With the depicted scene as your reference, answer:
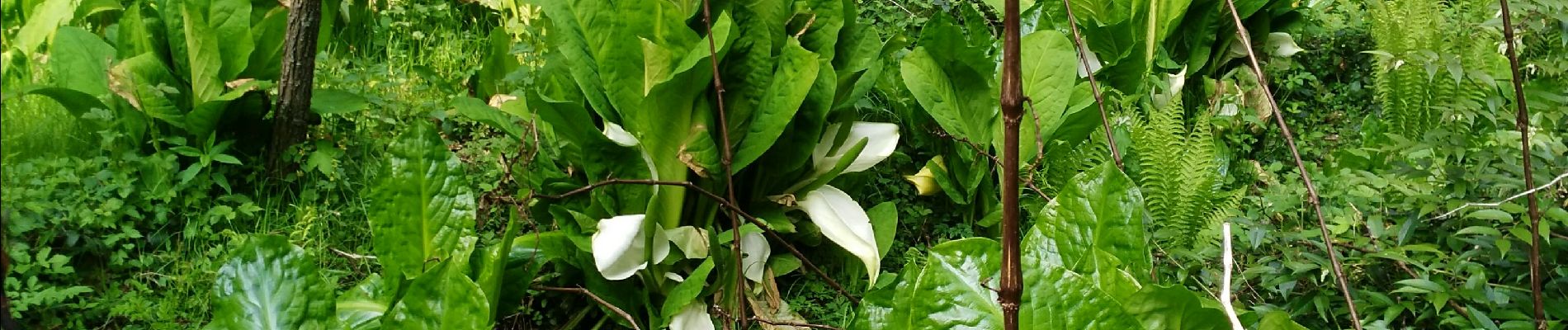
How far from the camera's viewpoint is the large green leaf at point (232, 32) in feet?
9.21

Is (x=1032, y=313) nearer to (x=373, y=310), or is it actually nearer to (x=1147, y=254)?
(x=1147, y=254)

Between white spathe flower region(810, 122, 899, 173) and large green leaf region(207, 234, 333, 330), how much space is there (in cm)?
109

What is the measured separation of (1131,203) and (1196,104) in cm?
221

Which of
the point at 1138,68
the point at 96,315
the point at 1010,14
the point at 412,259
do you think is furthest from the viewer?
the point at 1138,68

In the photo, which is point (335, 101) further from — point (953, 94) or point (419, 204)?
point (953, 94)

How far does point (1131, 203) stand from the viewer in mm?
1688

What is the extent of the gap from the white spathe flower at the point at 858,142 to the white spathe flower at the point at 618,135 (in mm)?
412

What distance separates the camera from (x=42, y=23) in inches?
121

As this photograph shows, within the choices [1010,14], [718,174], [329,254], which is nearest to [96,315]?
[329,254]

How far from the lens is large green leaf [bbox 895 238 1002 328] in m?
1.49

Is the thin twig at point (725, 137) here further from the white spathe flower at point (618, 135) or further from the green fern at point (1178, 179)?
the green fern at point (1178, 179)

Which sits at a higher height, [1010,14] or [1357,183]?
[1010,14]

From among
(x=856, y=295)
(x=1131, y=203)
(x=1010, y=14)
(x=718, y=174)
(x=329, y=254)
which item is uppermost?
(x=1010, y=14)

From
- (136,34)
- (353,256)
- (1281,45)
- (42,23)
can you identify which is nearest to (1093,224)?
(353,256)
